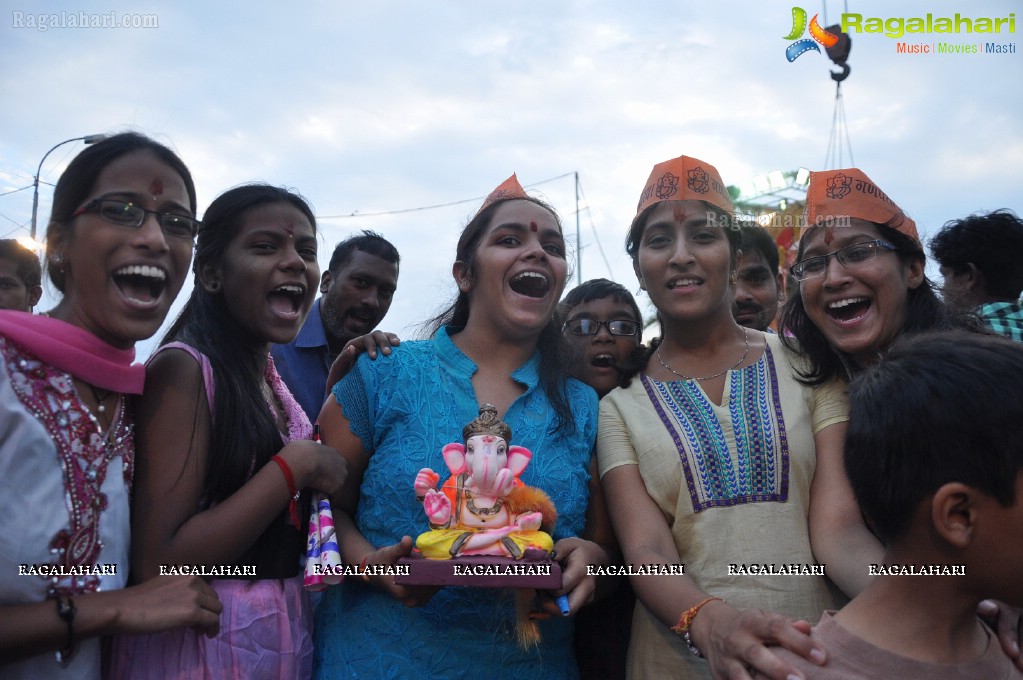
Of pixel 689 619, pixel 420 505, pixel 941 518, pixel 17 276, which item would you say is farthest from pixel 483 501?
pixel 17 276

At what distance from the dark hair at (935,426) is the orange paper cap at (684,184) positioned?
1319 millimetres

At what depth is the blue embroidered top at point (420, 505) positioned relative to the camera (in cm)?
242

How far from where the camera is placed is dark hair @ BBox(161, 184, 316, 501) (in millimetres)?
2314

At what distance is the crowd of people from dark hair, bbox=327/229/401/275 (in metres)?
1.75

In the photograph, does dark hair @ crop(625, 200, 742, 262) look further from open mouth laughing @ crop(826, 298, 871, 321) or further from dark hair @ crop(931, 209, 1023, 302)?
dark hair @ crop(931, 209, 1023, 302)

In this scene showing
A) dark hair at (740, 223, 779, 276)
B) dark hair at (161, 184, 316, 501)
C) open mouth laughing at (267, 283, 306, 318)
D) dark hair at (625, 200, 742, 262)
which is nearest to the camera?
dark hair at (161, 184, 316, 501)

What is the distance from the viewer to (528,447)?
2676 mm

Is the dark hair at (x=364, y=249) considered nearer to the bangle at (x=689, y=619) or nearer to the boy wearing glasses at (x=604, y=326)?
the boy wearing glasses at (x=604, y=326)

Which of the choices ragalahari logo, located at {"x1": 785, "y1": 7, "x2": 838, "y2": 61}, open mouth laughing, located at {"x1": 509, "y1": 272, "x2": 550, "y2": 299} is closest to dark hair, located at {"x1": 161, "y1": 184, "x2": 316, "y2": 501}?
open mouth laughing, located at {"x1": 509, "y1": 272, "x2": 550, "y2": 299}

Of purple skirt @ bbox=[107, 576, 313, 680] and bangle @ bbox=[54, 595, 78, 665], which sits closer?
bangle @ bbox=[54, 595, 78, 665]

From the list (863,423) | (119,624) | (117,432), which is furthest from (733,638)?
(117,432)

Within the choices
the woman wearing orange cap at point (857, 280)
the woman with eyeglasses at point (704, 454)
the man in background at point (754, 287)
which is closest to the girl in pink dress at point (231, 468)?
the woman with eyeglasses at point (704, 454)

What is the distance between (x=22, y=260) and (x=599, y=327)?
339 centimetres

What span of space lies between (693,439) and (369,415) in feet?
3.80
